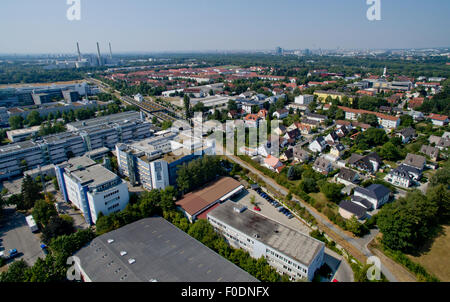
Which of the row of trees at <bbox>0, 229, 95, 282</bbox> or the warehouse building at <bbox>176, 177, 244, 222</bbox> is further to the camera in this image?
the warehouse building at <bbox>176, 177, 244, 222</bbox>

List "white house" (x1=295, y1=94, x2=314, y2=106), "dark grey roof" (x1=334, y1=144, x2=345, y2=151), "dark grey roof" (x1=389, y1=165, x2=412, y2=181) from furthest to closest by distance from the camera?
"white house" (x1=295, y1=94, x2=314, y2=106) → "dark grey roof" (x1=334, y1=144, x2=345, y2=151) → "dark grey roof" (x1=389, y1=165, x2=412, y2=181)

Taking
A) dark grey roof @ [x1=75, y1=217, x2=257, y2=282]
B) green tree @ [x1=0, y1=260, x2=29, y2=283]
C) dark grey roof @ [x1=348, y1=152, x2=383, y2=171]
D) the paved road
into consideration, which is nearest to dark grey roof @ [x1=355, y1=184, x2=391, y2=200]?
the paved road

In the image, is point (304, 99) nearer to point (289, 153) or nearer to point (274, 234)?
point (289, 153)

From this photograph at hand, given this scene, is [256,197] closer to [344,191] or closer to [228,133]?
[344,191]

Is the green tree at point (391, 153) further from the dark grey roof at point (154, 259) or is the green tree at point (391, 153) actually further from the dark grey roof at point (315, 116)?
the dark grey roof at point (154, 259)

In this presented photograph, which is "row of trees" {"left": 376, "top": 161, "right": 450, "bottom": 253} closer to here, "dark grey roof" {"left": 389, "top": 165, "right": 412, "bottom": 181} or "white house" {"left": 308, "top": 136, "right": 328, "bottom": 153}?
"dark grey roof" {"left": 389, "top": 165, "right": 412, "bottom": 181}

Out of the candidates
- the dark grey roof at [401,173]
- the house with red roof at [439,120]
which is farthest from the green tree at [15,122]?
the house with red roof at [439,120]
